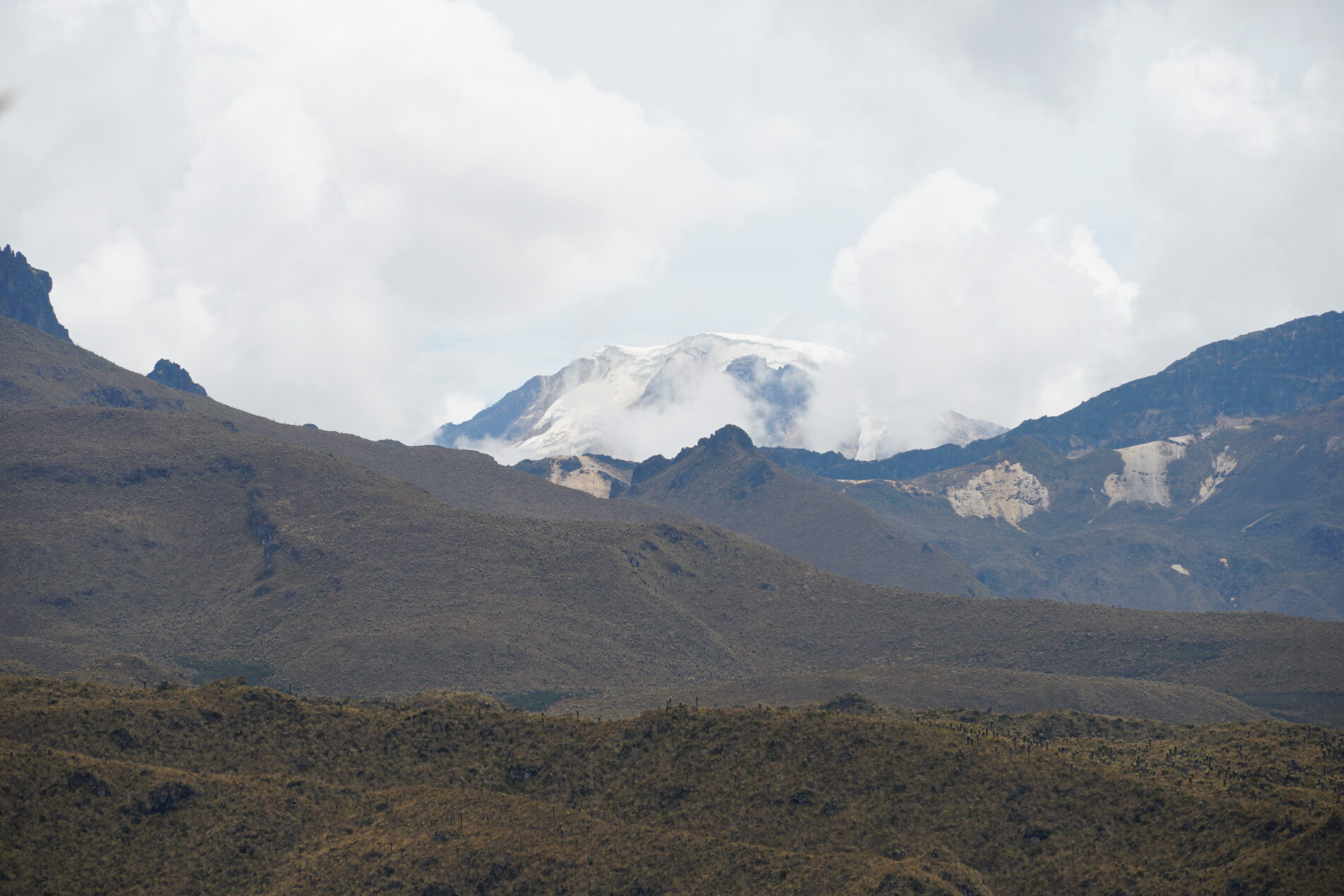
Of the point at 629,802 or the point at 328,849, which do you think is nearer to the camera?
the point at 328,849

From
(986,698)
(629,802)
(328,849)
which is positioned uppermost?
(986,698)

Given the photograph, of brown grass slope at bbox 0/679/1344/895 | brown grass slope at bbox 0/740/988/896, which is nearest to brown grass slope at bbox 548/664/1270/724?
brown grass slope at bbox 0/679/1344/895

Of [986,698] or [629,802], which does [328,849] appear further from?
[986,698]

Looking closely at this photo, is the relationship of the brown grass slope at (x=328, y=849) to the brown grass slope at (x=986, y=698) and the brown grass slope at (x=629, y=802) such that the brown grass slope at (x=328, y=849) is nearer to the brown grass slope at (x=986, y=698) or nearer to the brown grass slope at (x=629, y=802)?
the brown grass slope at (x=629, y=802)

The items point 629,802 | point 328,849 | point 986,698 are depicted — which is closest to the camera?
point 328,849

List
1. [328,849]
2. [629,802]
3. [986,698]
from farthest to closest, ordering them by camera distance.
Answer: [986,698], [629,802], [328,849]

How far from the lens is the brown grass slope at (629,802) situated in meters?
88.1

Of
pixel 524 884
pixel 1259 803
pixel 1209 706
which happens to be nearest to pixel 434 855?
pixel 524 884

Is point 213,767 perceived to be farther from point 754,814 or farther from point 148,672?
point 148,672

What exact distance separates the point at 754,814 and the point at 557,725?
2224 centimetres

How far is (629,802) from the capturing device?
103 meters

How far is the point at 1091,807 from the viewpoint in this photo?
96562mm

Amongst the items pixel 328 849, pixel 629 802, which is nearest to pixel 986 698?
pixel 629 802

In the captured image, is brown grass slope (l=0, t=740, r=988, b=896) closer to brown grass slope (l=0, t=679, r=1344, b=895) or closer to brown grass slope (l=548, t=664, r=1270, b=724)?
brown grass slope (l=0, t=679, r=1344, b=895)
